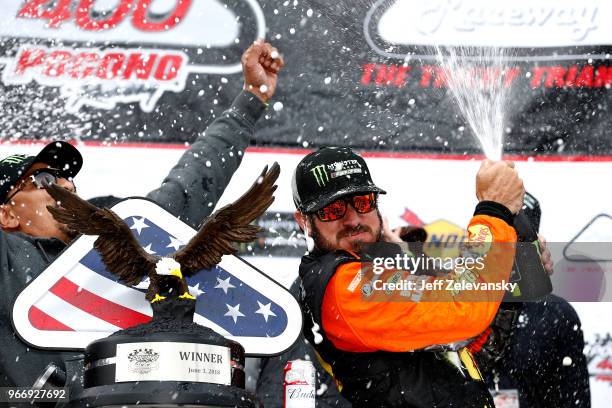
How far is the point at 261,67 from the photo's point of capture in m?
3.17

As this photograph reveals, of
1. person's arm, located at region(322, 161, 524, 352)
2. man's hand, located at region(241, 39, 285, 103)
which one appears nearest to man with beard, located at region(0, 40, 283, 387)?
man's hand, located at region(241, 39, 285, 103)

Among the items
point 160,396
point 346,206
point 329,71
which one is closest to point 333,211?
point 346,206

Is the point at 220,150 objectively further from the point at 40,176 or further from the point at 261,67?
the point at 40,176

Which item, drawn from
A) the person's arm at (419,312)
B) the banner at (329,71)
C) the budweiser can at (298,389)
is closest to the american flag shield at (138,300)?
the budweiser can at (298,389)

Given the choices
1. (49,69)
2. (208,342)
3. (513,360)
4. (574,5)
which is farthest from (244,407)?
(574,5)

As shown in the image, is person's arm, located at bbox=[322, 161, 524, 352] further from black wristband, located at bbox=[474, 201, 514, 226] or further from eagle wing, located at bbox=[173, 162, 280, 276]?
eagle wing, located at bbox=[173, 162, 280, 276]

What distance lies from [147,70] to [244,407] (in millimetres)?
2356

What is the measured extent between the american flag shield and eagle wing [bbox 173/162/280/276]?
4.3 inches

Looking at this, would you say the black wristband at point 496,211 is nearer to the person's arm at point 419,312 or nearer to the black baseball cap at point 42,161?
the person's arm at point 419,312

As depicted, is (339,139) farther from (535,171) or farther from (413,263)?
(413,263)

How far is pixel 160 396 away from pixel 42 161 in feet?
5.36

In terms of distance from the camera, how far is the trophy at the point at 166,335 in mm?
1851

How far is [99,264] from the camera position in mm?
2203

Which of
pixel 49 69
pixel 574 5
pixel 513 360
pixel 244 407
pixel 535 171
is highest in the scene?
pixel 574 5
